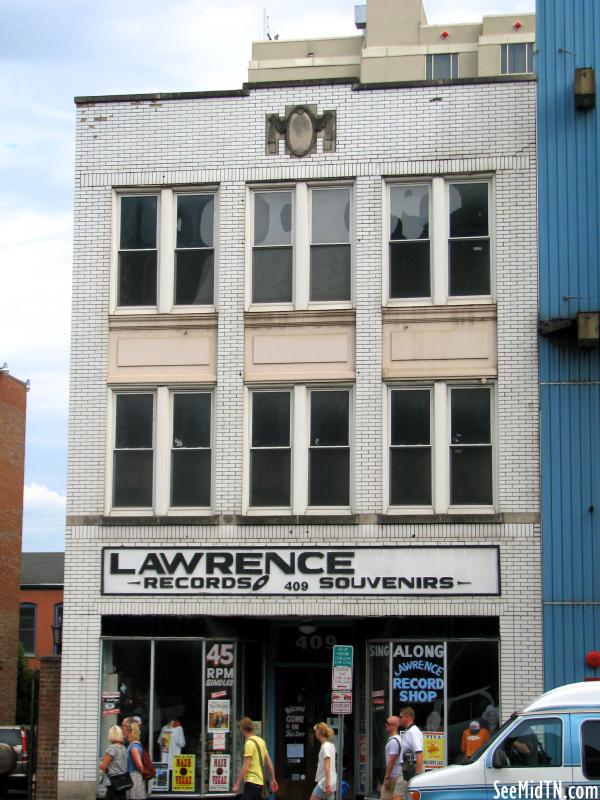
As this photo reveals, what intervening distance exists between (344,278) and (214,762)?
8293 millimetres

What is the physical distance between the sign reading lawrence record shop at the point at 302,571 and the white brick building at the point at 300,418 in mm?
36

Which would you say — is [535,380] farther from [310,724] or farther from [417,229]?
[310,724]

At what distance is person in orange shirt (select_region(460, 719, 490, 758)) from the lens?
792 inches

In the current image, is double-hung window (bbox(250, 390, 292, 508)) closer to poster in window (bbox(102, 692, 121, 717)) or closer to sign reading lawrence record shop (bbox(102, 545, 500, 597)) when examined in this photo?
sign reading lawrence record shop (bbox(102, 545, 500, 597))

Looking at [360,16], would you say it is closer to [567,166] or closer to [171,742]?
[567,166]

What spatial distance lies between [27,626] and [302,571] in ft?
126

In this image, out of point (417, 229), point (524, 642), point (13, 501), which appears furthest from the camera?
point (13, 501)

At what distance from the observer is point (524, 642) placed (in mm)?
20719

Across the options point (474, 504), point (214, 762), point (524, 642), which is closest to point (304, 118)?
point (474, 504)

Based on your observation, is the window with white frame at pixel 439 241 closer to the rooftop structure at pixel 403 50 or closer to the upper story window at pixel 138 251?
the upper story window at pixel 138 251

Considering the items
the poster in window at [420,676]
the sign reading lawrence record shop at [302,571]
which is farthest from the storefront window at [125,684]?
the poster in window at [420,676]

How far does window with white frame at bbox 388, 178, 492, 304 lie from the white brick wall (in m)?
0.29

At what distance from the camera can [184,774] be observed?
835 inches

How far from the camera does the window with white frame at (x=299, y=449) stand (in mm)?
21734
